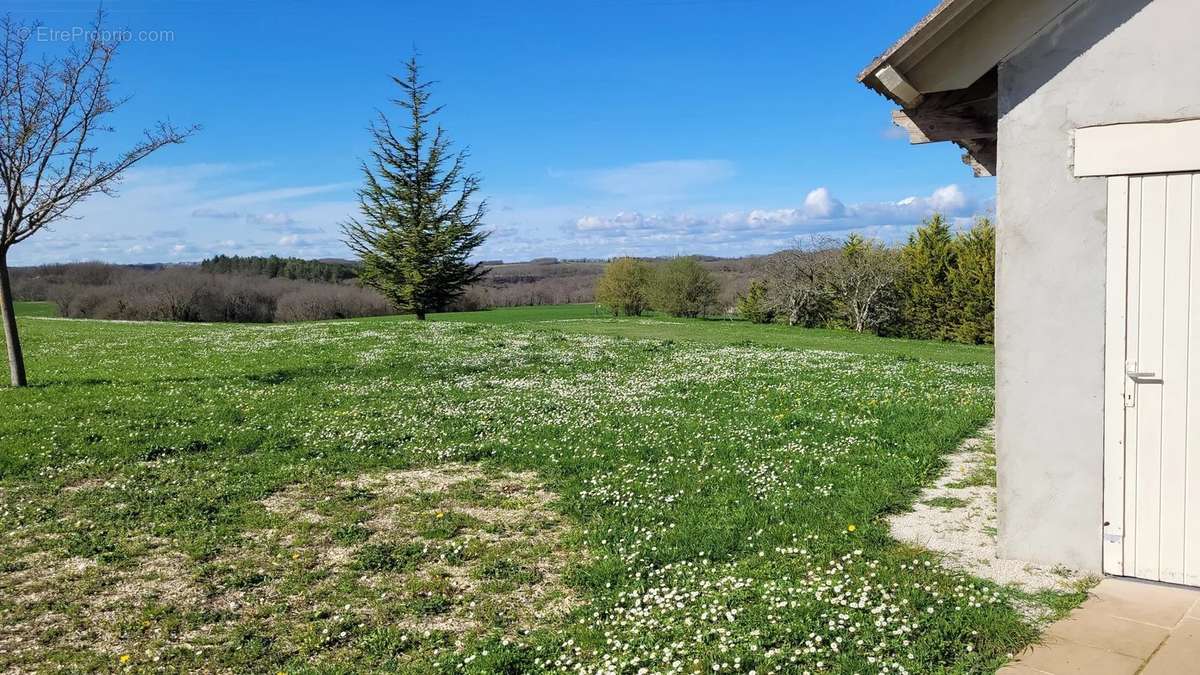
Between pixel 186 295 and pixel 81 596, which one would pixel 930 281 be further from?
pixel 186 295

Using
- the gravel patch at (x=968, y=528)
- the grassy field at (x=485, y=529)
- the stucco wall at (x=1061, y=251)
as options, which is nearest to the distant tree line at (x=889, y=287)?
the grassy field at (x=485, y=529)

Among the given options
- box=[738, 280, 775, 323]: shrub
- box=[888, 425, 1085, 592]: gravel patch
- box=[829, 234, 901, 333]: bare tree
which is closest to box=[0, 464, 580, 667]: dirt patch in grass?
box=[888, 425, 1085, 592]: gravel patch

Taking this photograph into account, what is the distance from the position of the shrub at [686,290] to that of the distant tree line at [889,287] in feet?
11.3

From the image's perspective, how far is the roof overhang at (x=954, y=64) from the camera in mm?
5715

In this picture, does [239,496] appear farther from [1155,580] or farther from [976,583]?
[1155,580]

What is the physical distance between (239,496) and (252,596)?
124 inches

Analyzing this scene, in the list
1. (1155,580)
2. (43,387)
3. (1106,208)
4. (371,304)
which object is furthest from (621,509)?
(371,304)

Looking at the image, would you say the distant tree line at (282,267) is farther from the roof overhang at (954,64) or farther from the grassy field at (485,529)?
the roof overhang at (954,64)

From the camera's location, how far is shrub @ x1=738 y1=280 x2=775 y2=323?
168 feet

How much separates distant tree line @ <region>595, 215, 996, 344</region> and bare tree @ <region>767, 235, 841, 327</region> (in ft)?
0.21

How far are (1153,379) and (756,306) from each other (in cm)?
4801

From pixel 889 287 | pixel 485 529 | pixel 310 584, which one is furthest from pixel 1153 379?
pixel 889 287

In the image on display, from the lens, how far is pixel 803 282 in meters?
48.1

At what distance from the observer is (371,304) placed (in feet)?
215
